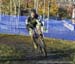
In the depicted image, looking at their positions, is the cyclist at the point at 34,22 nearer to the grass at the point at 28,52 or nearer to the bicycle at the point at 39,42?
the bicycle at the point at 39,42

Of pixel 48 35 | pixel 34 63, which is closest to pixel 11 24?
pixel 48 35

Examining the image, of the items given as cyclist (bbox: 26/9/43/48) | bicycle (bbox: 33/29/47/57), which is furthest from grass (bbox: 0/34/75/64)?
cyclist (bbox: 26/9/43/48)

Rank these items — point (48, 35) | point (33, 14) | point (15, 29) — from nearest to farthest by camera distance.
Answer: point (33, 14), point (48, 35), point (15, 29)

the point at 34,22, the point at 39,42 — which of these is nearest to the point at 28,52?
the point at 39,42

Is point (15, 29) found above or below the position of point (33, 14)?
below

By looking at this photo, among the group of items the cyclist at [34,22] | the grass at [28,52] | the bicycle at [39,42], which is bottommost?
the grass at [28,52]

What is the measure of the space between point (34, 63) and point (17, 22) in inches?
824

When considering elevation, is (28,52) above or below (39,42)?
below

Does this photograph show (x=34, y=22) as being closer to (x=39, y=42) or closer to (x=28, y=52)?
(x=39, y=42)

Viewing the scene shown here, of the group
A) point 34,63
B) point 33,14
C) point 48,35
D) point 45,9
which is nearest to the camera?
point 34,63

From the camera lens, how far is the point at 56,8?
198 ft

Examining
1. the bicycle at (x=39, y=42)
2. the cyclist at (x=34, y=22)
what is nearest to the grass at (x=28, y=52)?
the bicycle at (x=39, y=42)

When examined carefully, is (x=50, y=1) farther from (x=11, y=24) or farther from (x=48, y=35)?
(x=48, y=35)

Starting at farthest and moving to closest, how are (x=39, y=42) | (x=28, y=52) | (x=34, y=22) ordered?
(x=28, y=52) → (x=39, y=42) → (x=34, y=22)
